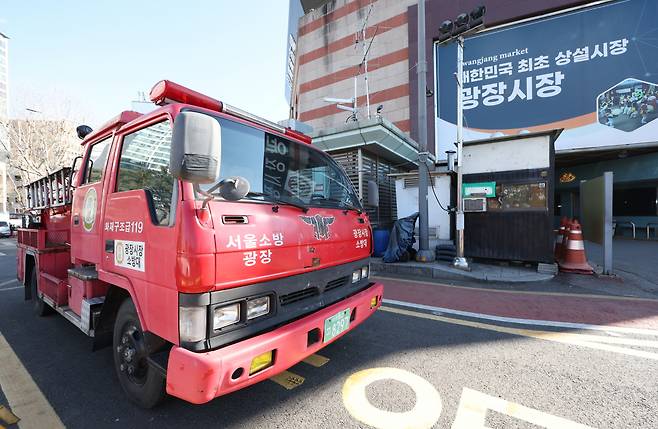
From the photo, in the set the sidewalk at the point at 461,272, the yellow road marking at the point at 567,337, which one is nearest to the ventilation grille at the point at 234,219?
the yellow road marking at the point at 567,337

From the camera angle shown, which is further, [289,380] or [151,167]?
[289,380]

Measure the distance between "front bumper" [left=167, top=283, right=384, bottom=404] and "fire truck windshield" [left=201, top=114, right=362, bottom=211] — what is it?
96cm

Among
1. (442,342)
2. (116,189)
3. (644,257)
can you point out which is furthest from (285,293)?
(644,257)

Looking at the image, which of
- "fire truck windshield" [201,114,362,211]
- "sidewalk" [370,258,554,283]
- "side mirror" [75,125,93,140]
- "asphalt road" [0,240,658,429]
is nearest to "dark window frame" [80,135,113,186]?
"side mirror" [75,125,93,140]

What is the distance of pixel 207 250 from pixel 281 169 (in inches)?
45.9

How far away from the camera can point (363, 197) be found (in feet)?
31.3

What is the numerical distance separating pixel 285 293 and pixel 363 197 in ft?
24.7

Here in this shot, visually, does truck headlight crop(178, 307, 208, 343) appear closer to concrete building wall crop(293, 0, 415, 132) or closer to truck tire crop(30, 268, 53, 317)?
truck tire crop(30, 268, 53, 317)

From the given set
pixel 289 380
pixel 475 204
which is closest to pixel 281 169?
pixel 289 380

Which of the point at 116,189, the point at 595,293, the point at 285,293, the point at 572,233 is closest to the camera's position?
the point at 285,293

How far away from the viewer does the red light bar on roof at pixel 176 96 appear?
231 cm

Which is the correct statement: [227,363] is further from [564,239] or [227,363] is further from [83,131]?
[564,239]

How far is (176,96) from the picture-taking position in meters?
2.37

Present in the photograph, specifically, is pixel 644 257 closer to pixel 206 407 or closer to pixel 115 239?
pixel 206 407
